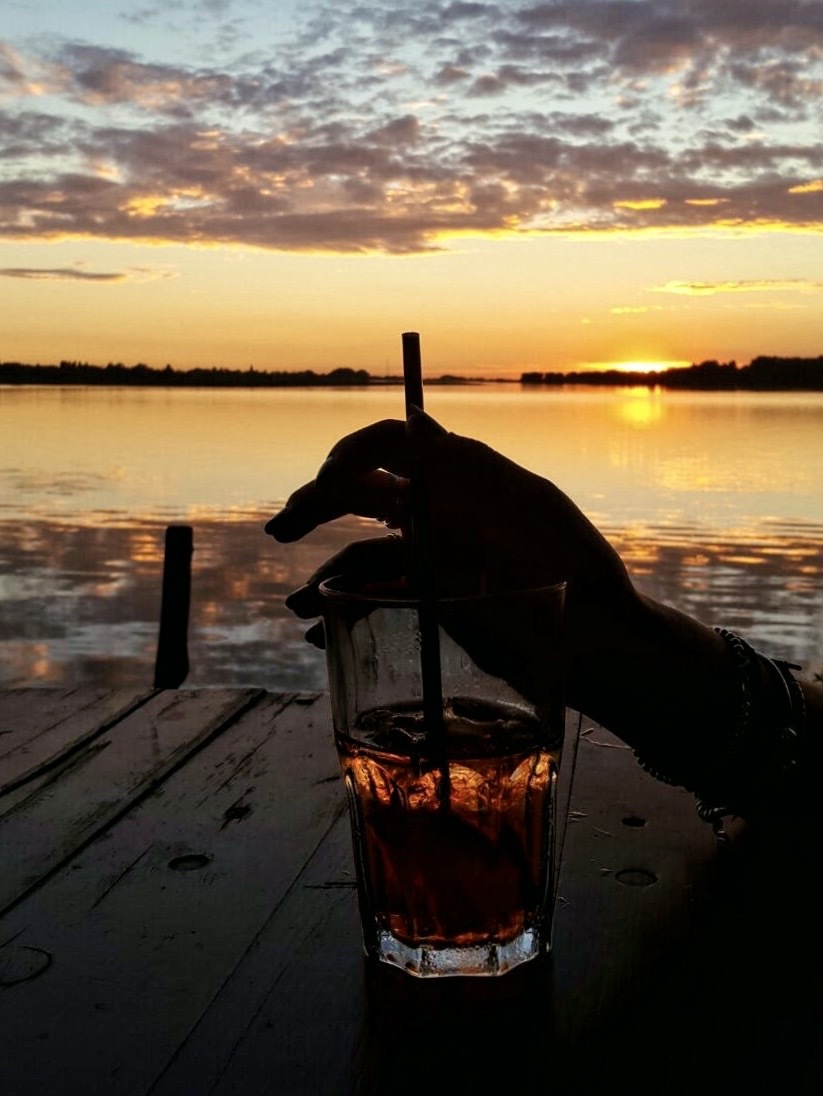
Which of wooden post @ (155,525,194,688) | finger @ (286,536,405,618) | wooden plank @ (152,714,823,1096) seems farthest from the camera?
wooden post @ (155,525,194,688)

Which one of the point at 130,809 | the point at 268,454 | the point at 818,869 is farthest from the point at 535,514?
the point at 268,454

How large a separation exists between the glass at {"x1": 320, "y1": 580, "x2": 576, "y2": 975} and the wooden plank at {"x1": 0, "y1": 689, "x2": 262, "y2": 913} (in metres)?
0.45

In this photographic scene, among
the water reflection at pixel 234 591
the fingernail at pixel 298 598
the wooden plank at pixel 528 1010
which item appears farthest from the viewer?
the water reflection at pixel 234 591

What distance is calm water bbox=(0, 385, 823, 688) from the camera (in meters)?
10.6

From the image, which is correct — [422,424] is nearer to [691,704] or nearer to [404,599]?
[404,599]

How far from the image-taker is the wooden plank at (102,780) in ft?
4.54

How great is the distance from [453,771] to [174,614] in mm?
6614

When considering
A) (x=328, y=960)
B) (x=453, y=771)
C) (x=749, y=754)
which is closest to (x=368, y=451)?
(x=453, y=771)

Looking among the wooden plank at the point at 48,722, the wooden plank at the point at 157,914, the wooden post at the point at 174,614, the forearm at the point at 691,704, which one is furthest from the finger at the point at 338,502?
the wooden post at the point at 174,614

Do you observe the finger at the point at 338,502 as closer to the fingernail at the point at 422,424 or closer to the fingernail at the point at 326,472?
the fingernail at the point at 326,472

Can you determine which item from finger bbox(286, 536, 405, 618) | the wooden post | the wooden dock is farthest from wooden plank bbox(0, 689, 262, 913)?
the wooden post

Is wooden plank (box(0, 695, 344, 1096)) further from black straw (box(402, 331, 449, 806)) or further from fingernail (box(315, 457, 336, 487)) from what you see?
fingernail (box(315, 457, 336, 487))

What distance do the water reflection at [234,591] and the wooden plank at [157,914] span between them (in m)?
7.67

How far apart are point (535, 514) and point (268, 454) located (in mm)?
32936
